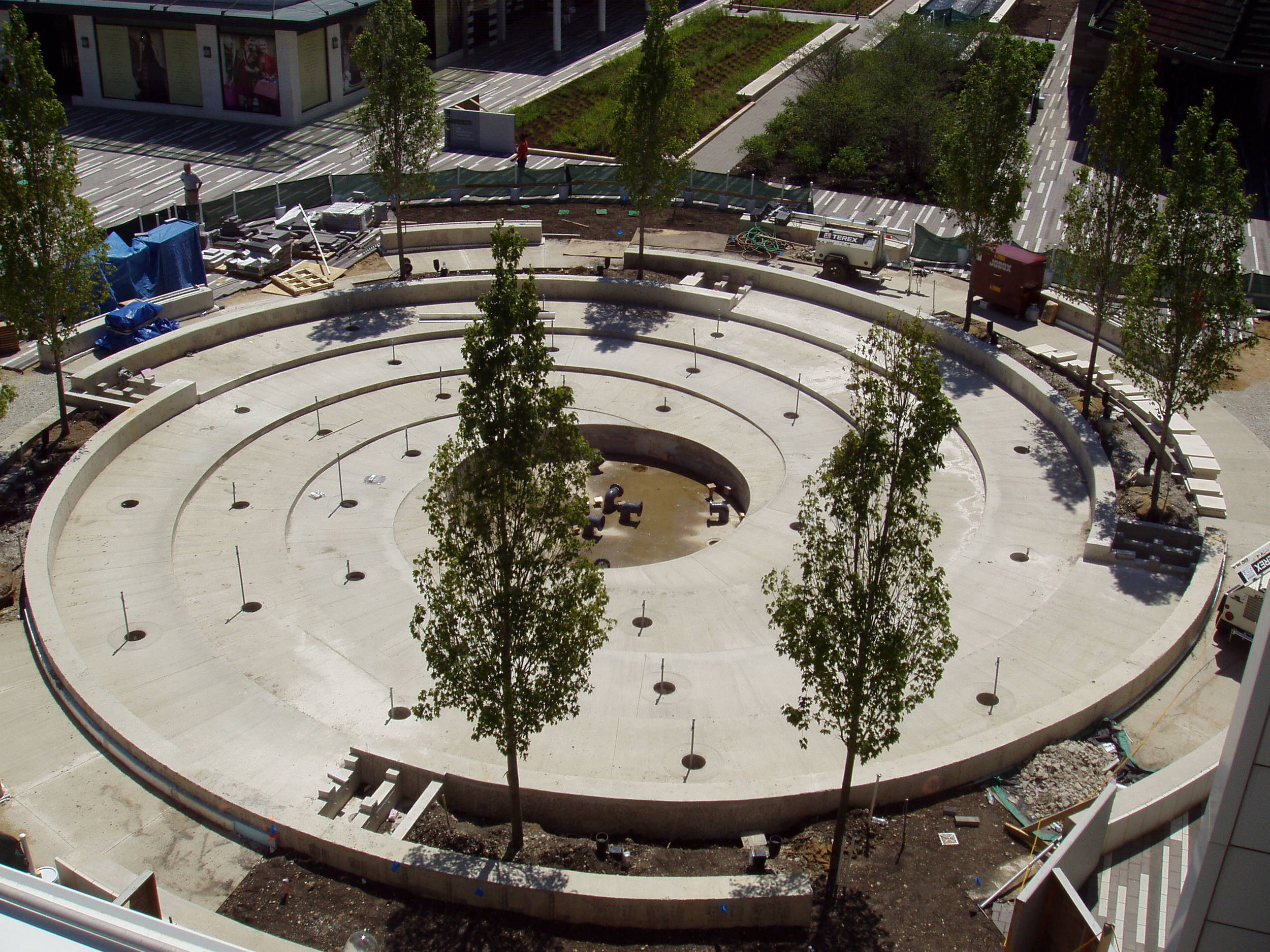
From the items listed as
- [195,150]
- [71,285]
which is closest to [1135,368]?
[71,285]

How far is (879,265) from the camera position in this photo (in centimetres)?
3656

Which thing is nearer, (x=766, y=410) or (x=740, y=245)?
(x=766, y=410)

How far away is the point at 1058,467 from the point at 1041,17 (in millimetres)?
61998

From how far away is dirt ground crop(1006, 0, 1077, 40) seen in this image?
73188 mm

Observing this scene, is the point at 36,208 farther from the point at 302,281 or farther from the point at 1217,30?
the point at 1217,30

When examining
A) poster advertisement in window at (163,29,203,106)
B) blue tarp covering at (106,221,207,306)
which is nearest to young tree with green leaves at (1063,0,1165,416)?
blue tarp covering at (106,221,207,306)

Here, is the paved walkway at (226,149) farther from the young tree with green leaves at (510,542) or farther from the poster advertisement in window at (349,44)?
the young tree with green leaves at (510,542)

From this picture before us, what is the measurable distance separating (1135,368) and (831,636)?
13523 millimetres

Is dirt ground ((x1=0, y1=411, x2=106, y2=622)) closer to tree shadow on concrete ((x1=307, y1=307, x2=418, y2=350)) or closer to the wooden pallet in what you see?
tree shadow on concrete ((x1=307, y1=307, x2=418, y2=350))

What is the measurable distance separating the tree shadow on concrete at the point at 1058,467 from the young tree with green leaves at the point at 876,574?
1209 cm

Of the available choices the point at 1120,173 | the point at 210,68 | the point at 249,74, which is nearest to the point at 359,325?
the point at 1120,173

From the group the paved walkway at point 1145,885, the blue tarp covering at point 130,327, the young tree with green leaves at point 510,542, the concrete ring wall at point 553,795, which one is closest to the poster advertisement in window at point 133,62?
the blue tarp covering at point 130,327

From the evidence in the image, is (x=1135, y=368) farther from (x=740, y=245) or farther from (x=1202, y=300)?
(x=740, y=245)

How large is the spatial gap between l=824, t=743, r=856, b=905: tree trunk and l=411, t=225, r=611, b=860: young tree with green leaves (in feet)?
11.7
